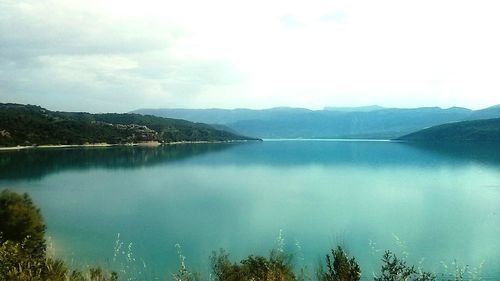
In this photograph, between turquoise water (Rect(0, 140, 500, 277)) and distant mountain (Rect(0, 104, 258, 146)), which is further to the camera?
distant mountain (Rect(0, 104, 258, 146))

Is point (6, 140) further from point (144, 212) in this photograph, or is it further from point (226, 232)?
point (226, 232)

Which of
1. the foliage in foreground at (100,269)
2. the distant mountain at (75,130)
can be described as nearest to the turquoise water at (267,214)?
the foliage in foreground at (100,269)

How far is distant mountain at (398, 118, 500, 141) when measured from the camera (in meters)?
162

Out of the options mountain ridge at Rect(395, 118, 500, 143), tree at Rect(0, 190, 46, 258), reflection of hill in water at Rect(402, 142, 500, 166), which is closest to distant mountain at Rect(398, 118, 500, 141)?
mountain ridge at Rect(395, 118, 500, 143)

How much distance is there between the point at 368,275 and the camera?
19.5 meters

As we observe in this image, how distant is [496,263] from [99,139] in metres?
140

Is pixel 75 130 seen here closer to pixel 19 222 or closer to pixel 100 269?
pixel 19 222

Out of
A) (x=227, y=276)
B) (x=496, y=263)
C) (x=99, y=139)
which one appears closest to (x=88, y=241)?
(x=227, y=276)

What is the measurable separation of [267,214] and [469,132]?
523 feet

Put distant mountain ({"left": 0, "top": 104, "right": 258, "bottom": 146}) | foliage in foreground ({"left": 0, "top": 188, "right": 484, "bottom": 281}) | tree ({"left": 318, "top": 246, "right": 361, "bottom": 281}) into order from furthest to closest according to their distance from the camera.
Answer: distant mountain ({"left": 0, "top": 104, "right": 258, "bottom": 146}) < tree ({"left": 318, "top": 246, "right": 361, "bottom": 281}) < foliage in foreground ({"left": 0, "top": 188, "right": 484, "bottom": 281})

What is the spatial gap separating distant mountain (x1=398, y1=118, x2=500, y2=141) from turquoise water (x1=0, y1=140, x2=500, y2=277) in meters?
99.2

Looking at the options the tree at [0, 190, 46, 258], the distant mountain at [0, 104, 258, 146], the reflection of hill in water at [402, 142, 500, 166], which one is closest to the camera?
the tree at [0, 190, 46, 258]

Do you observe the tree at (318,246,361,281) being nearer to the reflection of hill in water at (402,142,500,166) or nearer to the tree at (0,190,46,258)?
the tree at (0,190,46,258)

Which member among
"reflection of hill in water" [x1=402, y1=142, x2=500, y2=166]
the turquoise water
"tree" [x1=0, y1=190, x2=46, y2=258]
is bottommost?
"reflection of hill in water" [x1=402, y1=142, x2=500, y2=166]
